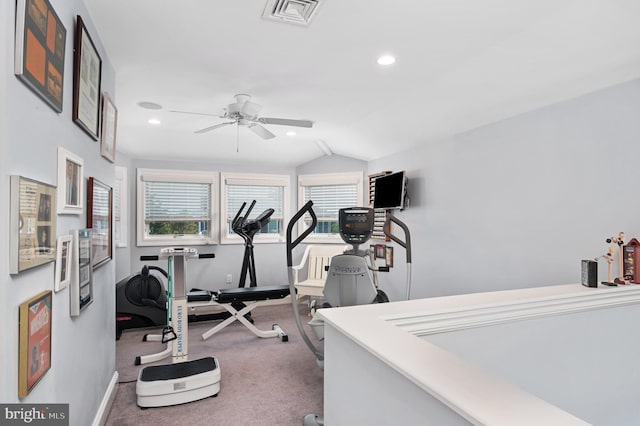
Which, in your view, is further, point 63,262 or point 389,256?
point 389,256

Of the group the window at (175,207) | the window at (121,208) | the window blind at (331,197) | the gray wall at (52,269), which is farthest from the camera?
the window blind at (331,197)

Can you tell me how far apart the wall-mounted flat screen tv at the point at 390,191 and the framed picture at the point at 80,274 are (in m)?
3.18

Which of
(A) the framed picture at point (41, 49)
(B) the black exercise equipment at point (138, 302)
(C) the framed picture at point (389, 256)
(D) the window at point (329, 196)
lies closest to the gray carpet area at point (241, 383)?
(B) the black exercise equipment at point (138, 302)

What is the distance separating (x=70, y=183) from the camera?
1579mm

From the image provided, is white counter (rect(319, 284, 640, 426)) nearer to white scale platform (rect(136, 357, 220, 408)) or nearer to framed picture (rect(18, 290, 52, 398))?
framed picture (rect(18, 290, 52, 398))

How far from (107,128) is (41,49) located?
129 centimetres

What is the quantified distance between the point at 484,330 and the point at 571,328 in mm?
544

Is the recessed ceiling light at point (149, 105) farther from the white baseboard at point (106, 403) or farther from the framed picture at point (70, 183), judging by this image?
the white baseboard at point (106, 403)

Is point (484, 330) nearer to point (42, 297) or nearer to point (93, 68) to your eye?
point (42, 297)

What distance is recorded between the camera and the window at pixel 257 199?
211 inches

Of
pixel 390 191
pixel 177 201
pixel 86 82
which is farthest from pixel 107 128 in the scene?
pixel 390 191

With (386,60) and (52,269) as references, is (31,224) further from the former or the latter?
(386,60)

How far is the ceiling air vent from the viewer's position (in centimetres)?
183
